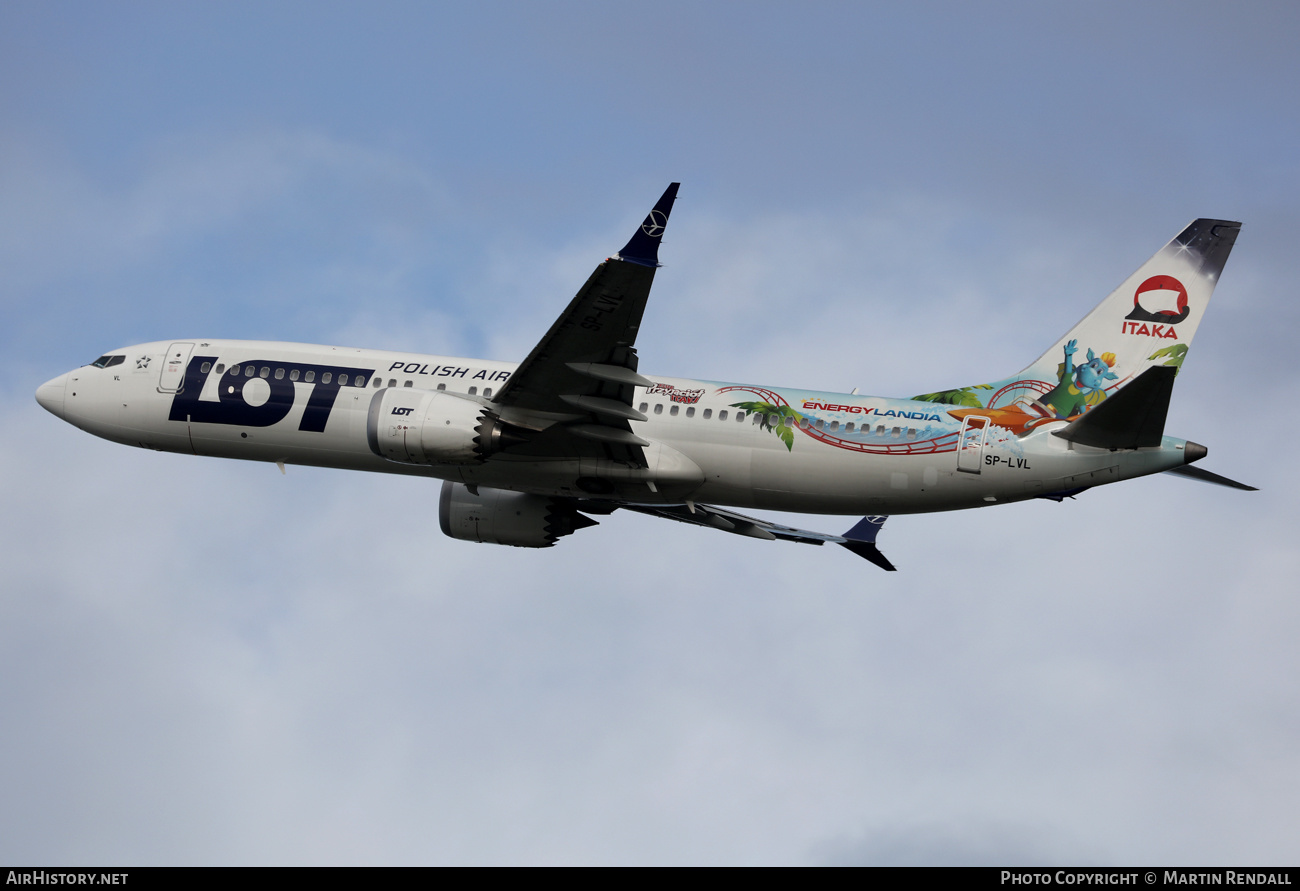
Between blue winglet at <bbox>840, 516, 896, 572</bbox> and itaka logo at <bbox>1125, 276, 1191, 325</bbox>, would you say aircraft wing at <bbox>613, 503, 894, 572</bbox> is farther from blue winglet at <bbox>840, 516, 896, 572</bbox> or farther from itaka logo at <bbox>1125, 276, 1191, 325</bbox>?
itaka logo at <bbox>1125, 276, 1191, 325</bbox>

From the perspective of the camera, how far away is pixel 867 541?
1853 inches

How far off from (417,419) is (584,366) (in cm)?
527

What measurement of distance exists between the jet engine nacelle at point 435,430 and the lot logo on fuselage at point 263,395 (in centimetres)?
327

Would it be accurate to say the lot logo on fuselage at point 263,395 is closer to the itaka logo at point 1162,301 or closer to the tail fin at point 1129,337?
the tail fin at point 1129,337

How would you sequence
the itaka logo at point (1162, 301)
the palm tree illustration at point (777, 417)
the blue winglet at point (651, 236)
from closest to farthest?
the blue winglet at point (651, 236)
the palm tree illustration at point (777, 417)
the itaka logo at point (1162, 301)

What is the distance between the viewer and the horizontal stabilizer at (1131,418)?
1419 inches

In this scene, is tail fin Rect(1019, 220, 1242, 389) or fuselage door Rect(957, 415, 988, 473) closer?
fuselage door Rect(957, 415, 988, 473)

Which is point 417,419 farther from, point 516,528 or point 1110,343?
point 1110,343

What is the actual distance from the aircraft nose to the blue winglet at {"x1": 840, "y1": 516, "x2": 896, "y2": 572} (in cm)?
2626

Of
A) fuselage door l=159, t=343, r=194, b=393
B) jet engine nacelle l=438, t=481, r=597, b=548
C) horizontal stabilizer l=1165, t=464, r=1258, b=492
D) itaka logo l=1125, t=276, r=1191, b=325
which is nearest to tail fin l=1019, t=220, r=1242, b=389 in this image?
itaka logo l=1125, t=276, r=1191, b=325

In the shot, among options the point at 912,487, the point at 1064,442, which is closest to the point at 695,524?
the point at 912,487

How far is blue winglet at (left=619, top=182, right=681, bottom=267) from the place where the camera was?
32969 millimetres

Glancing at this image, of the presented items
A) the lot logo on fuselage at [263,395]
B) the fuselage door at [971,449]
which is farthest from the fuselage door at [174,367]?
the fuselage door at [971,449]
